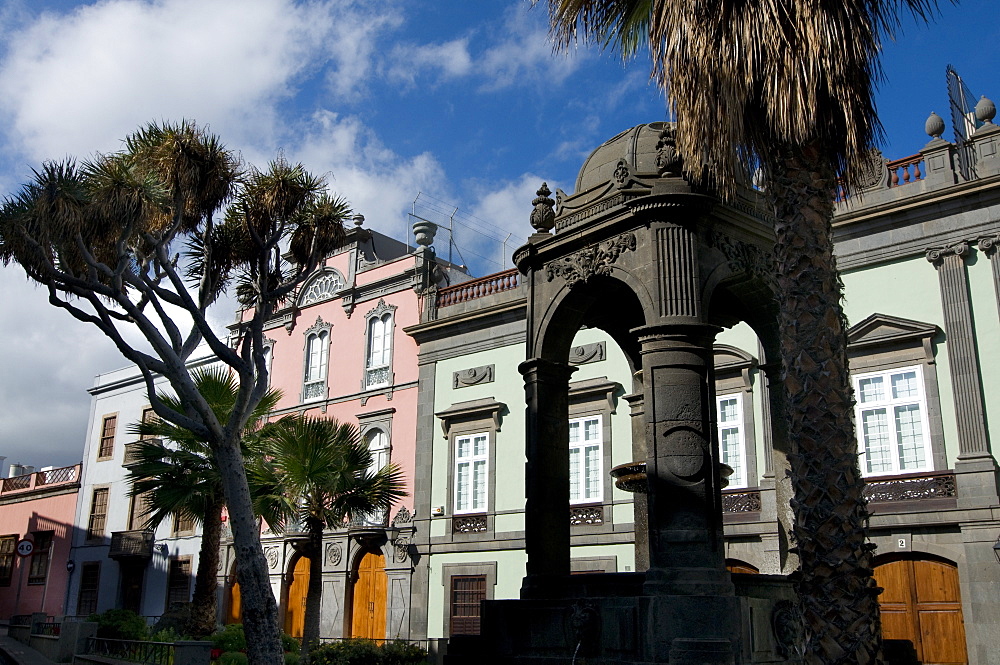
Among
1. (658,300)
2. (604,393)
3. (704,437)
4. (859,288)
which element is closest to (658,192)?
(658,300)

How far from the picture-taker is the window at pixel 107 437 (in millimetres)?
39656

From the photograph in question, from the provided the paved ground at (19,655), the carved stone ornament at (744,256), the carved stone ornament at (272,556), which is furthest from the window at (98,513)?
the carved stone ornament at (744,256)

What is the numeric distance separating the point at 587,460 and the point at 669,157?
44.8 feet

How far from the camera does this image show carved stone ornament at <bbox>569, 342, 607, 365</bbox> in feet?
75.5

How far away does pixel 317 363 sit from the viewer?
3138 cm

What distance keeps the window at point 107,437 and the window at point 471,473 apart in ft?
67.8

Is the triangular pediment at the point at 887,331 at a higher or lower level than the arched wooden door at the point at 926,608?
higher

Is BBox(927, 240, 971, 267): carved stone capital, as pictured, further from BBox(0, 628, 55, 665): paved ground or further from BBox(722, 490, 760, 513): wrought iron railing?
BBox(0, 628, 55, 665): paved ground

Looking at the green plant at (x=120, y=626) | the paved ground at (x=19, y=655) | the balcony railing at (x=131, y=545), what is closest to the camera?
the paved ground at (x=19, y=655)

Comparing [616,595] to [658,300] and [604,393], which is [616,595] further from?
[604,393]

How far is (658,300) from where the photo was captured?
31.7ft

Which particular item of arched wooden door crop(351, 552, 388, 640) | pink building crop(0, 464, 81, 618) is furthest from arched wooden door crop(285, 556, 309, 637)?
pink building crop(0, 464, 81, 618)

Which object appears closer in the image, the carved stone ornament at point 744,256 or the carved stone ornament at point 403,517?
the carved stone ornament at point 744,256

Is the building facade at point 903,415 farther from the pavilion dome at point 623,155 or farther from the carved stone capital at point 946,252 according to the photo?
the pavilion dome at point 623,155
